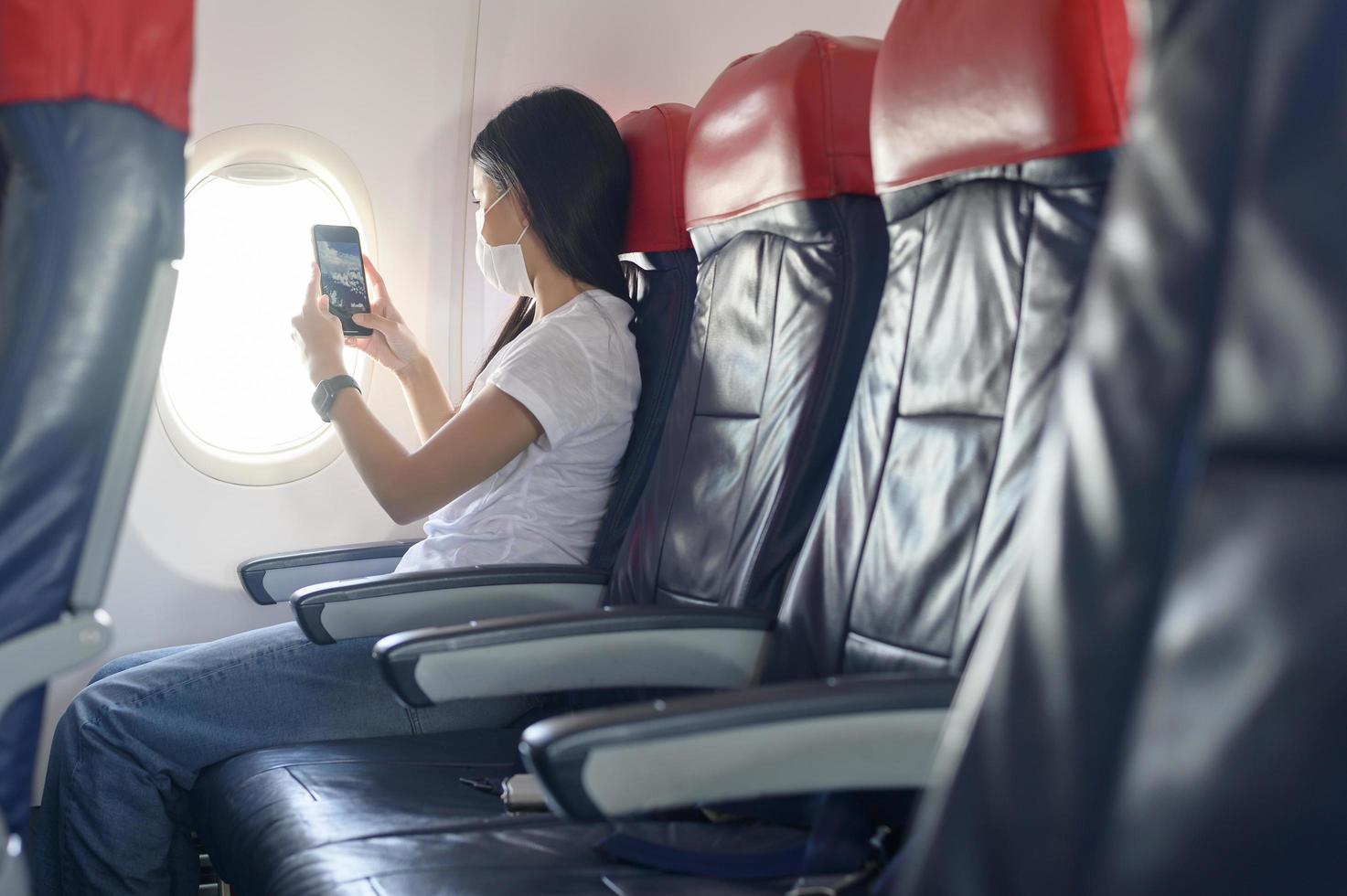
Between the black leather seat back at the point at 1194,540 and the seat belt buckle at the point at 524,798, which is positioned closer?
the black leather seat back at the point at 1194,540

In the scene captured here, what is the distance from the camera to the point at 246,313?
2.90 m

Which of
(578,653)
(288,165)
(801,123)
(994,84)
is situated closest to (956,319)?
(994,84)

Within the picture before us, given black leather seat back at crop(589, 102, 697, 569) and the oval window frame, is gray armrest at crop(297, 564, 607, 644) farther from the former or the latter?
the oval window frame

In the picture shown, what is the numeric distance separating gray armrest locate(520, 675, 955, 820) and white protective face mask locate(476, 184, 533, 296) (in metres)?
1.41

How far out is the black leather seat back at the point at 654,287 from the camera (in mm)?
2150

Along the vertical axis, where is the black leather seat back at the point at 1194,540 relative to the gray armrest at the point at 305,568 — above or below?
above

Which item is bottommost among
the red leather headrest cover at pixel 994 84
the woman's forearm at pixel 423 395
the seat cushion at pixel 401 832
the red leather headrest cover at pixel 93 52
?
the seat cushion at pixel 401 832

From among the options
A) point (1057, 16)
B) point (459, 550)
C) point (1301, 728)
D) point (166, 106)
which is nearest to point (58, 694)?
point (459, 550)

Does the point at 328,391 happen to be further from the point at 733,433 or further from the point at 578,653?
the point at 578,653

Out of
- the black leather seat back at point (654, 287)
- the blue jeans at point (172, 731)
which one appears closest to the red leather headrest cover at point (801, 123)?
the black leather seat back at point (654, 287)

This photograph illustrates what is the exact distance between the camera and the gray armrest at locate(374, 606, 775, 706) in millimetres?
1425

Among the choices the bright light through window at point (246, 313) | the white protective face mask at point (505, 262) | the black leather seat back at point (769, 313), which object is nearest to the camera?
the black leather seat back at point (769, 313)

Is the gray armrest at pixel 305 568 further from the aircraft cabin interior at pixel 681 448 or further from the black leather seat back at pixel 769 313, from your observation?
the black leather seat back at pixel 769 313

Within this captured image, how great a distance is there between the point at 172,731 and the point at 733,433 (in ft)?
3.04
